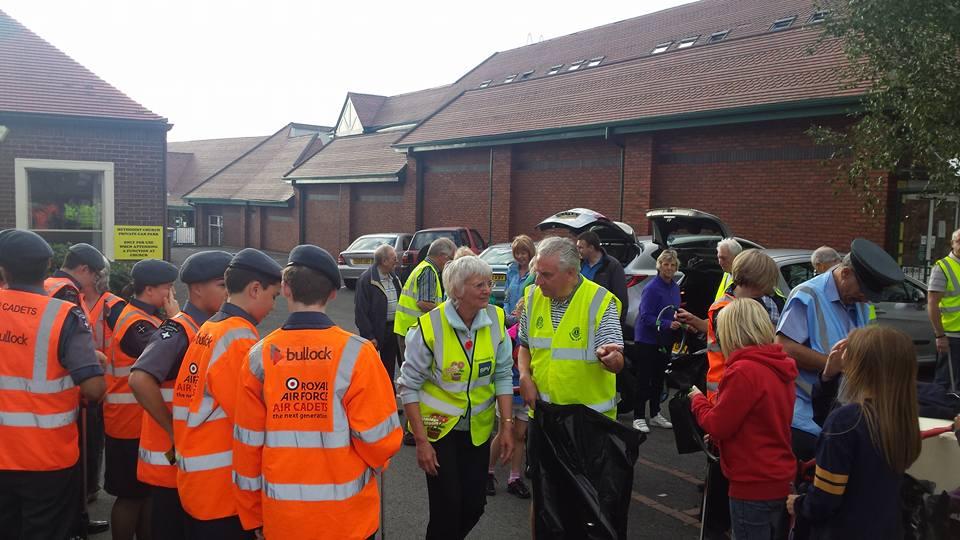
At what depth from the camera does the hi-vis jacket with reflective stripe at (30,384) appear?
11.6ft

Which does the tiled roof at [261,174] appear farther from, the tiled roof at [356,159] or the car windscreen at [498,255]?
the car windscreen at [498,255]

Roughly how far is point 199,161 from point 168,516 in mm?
52966

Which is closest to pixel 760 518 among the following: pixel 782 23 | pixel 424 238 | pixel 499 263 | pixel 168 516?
pixel 168 516

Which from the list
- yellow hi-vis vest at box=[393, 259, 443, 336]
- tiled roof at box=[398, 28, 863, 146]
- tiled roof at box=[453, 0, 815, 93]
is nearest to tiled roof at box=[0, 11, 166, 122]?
yellow hi-vis vest at box=[393, 259, 443, 336]

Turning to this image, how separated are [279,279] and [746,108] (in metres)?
13.7

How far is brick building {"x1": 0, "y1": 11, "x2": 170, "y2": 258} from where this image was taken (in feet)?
45.1

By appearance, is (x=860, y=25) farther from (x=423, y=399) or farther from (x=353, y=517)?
(x=353, y=517)

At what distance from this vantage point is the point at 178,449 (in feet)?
9.87

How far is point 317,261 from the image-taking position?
2.79 m

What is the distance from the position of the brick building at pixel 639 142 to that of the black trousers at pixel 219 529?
11.6 metres

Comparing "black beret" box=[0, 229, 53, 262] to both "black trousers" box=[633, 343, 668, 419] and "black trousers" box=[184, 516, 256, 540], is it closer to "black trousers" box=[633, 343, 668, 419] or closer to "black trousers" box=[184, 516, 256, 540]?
"black trousers" box=[184, 516, 256, 540]

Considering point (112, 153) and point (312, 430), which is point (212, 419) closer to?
point (312, 430)

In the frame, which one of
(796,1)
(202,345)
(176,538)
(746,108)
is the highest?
(796,1)

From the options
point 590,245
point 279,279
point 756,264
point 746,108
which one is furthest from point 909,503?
point 746,108
